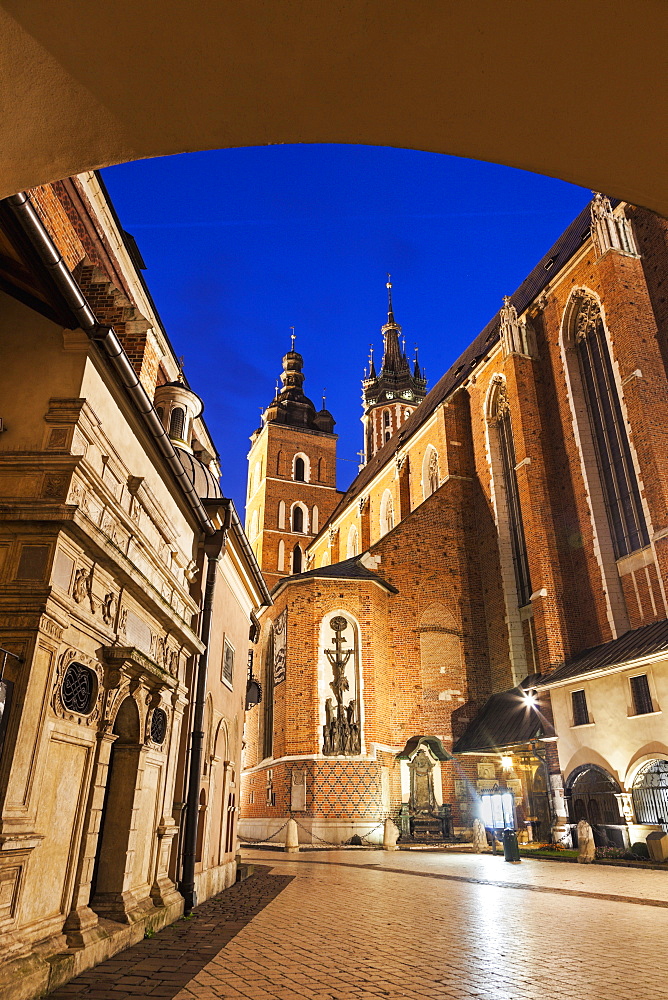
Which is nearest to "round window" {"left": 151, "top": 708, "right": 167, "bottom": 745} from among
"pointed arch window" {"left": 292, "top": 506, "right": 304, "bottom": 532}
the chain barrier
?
the chain barrier

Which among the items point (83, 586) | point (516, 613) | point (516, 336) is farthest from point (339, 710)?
point (83, 586)

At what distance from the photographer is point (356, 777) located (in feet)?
68.8

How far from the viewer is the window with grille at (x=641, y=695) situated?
585 inches

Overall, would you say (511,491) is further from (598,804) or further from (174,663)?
(174,663)

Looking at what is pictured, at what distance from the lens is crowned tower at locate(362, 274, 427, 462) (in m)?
54.4

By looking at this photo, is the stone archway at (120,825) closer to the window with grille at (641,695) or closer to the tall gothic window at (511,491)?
the window with grille at (641,695)

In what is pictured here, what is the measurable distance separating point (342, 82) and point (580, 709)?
1730 centimetres

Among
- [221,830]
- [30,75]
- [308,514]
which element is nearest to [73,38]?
[30,75]

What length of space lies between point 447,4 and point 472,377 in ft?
82.3

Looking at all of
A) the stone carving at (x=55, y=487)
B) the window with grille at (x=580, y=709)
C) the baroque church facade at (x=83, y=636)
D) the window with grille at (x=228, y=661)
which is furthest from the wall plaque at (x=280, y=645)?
the stone carving at (x=55, y=487)

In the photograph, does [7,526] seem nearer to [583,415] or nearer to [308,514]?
[583,415]

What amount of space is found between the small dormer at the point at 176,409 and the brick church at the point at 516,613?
35.0 feet

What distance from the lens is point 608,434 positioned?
64.8 feet

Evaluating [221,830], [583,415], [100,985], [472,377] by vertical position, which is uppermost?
[472,377]
